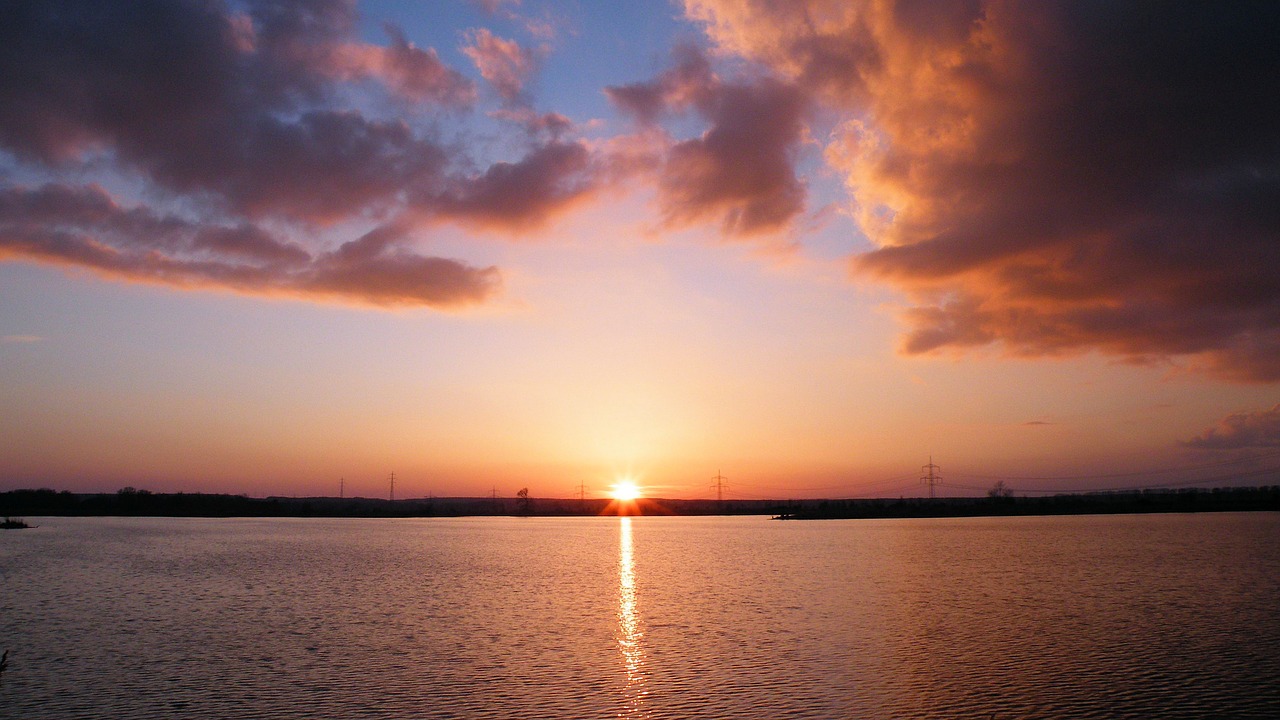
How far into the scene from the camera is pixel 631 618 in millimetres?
42938

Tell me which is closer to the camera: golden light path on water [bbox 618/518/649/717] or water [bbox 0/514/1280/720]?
golden light path on water [bbox 618/518/649/717]

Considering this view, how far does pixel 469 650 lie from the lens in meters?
33.4

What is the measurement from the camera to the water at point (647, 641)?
25156 millimetres

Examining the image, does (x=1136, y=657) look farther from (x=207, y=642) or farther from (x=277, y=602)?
(x=277, y=602)

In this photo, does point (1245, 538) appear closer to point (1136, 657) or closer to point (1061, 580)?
point (1061, 580)

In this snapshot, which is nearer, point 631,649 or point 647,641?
point 631,649

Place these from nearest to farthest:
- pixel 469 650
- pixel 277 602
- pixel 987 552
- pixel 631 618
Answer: pixel 469 650, pixel 631 618, pixel 277 602, pixel 987 552

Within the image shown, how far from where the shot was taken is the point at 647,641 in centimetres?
3588

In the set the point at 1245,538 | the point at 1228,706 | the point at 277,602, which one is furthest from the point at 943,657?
the point at 1245,538

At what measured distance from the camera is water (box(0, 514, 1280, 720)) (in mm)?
25156

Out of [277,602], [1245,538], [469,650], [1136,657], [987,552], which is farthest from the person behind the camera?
[1245,538]

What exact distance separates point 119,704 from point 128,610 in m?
22.5

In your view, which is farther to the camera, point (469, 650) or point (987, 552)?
point (987, 552)

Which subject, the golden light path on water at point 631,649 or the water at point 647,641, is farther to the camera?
the water at point 647,641
